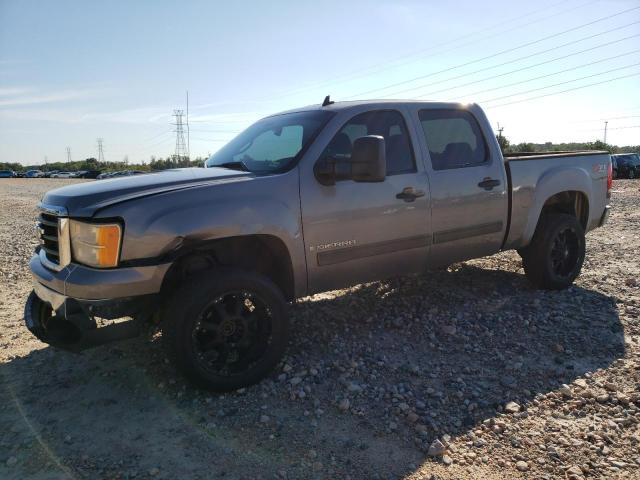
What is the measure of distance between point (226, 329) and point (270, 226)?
2.49 ft

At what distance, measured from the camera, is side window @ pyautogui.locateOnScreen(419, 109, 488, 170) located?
14.9ft

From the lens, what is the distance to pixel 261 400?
3312 mm

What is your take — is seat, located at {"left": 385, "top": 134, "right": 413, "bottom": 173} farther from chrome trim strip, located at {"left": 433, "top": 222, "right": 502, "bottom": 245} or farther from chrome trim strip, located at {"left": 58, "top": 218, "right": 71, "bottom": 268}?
chrome trim strip, located at {"left": 58, "top": 218, "right": 71, "bottom": 268}

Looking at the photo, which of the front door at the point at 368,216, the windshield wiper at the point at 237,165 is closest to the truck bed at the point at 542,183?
the front door at the point at 368,216

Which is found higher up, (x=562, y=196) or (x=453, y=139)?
(x=453, y=139)

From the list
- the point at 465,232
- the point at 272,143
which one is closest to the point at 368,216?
the point at 272,143

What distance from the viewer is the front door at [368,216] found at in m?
3.76

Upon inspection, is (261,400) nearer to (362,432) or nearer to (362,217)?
(362,432)

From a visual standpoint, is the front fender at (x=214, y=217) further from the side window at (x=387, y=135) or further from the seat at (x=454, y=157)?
the seat at (x=454, y=157)

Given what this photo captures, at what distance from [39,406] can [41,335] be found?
1.50ft

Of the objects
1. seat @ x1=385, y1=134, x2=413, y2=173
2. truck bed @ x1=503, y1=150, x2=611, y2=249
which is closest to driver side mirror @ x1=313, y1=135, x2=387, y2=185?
seat @ x1=385, y1=134, x2=413, y2=173

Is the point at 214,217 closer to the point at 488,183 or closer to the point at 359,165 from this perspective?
the point at 359,165

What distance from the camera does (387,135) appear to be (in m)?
4.33

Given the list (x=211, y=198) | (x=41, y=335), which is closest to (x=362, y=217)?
(x=211, y=198)
